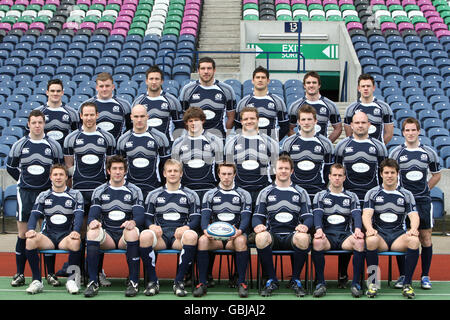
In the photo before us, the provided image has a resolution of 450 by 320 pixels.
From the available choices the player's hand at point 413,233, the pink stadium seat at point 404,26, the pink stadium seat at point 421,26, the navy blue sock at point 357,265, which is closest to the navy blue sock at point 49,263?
the navy blue sock at point 357,265

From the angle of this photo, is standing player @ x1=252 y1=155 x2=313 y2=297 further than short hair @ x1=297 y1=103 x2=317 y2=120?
No

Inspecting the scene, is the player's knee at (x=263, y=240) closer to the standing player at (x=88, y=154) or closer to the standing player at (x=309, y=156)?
the standing player at (x=309, y=156)

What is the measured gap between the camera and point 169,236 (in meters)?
6.90

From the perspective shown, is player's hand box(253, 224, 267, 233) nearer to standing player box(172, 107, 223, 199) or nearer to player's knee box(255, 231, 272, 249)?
player's knee box(255, 231, 272, 249)

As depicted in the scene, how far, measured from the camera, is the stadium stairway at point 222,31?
16672 mm

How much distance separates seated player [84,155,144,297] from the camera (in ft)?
22.0

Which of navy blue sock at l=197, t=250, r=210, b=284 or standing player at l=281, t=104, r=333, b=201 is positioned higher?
standing player at l=281, t=104, r=333, b=201

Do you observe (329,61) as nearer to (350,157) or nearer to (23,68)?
(23,68)

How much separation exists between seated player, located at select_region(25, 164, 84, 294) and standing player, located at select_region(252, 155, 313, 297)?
5.44ft

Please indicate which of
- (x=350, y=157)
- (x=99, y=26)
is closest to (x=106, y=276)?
(x=350, y=157)

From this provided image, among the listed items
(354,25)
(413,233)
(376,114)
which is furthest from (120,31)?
(413,233)

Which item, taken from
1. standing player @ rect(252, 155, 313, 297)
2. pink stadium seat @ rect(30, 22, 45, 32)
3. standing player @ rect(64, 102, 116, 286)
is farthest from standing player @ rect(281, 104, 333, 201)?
pink stadium seat @ rect(30, 22, 45, 32)

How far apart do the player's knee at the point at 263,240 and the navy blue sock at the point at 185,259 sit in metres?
0.58

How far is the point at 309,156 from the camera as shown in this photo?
7.27m
